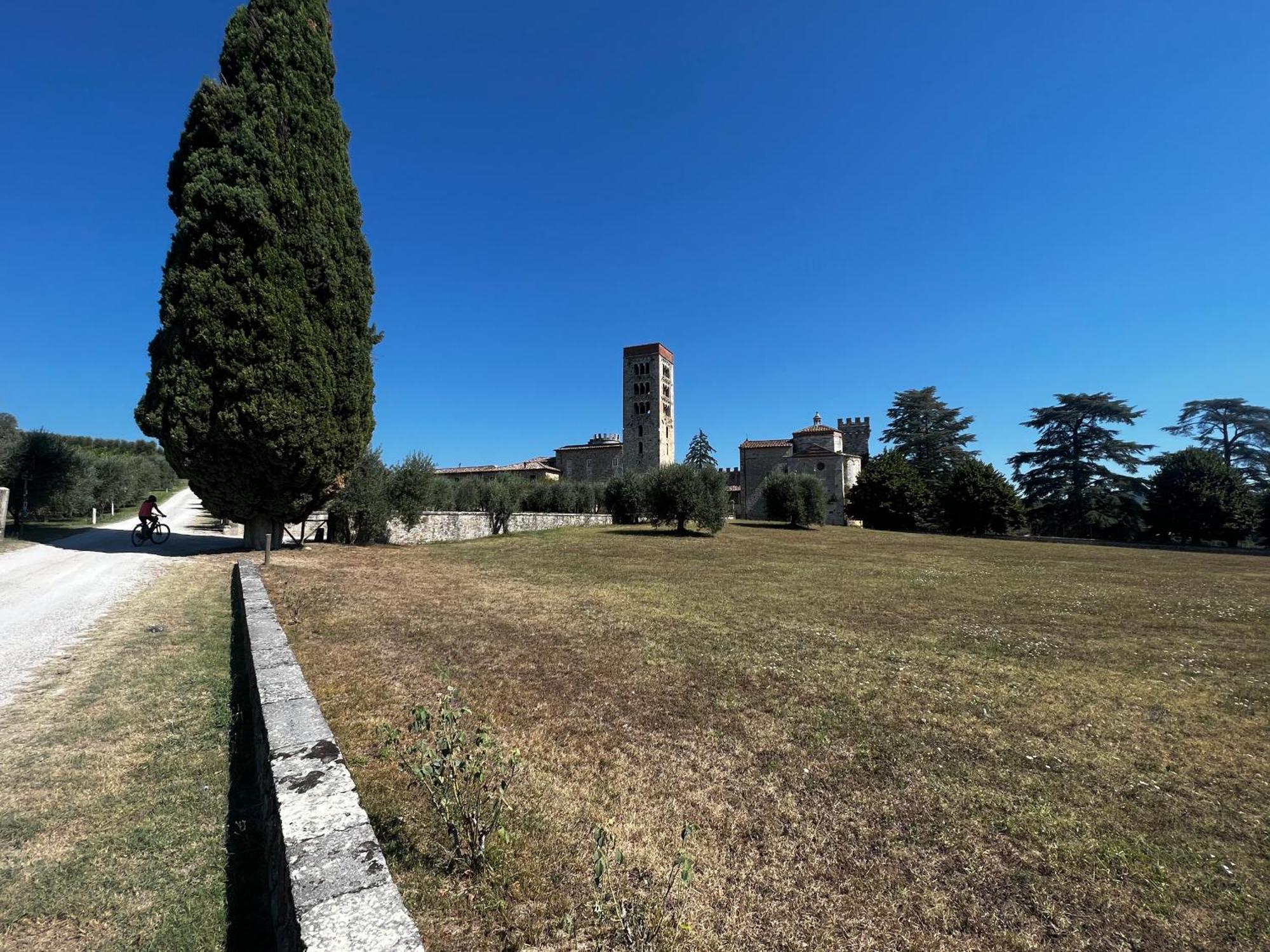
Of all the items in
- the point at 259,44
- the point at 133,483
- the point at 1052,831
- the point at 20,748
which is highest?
the point at 259,44

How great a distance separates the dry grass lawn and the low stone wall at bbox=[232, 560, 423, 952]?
0.44 metres

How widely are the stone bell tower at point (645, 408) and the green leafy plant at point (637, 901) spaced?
2308 inches

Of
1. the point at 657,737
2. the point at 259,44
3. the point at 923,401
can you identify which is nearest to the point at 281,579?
the point at 657,737

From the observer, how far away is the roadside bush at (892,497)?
152 feet

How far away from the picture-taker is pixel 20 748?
12.2 feet

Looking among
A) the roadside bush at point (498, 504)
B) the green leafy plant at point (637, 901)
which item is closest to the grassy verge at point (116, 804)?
the green leafy plant at point (637, 901)

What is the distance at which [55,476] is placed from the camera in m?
23.5

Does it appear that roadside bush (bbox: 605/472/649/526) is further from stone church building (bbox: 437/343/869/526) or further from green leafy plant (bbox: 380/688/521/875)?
green leafy plant (bbox: 380/688/521/875)

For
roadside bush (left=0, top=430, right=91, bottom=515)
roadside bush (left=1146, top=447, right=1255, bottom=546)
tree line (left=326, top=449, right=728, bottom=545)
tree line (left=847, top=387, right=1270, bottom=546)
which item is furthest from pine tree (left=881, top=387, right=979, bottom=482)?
roadside bush (left=0, top=430, right=91, bottom=515)

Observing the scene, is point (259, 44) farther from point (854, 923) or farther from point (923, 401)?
point (923, 401)

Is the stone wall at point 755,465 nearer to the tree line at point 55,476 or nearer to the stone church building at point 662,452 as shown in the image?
the stone church building at point 662,452

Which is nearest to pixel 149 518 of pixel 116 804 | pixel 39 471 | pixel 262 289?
pixel 262 289

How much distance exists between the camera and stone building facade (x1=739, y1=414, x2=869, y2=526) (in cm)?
5359

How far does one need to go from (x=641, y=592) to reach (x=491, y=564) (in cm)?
626
